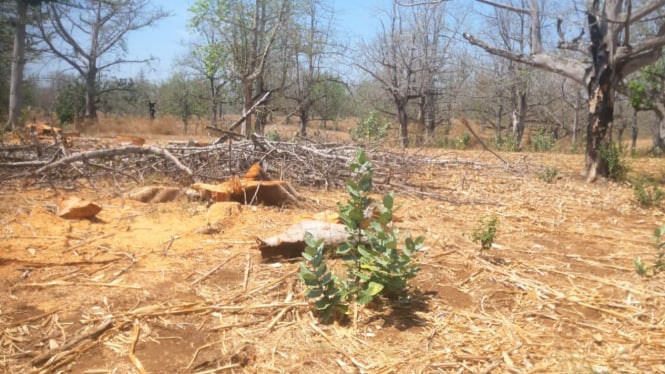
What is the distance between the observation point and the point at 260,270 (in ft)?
9.69

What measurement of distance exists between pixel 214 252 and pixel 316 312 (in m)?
1.12

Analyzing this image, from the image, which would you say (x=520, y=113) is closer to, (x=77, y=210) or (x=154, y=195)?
(x=154, y=195)

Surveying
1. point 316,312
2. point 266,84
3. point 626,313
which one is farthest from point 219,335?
point 266,84

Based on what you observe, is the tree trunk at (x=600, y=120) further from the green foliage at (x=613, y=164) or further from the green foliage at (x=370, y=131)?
the green foliage at (x=370, y=131)

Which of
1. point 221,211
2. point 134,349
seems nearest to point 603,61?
point 221,211

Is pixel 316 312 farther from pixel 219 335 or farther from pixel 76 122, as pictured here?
pixel 76 122

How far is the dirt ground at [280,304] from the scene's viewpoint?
1990 mm

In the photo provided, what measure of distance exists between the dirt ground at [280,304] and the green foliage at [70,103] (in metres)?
17.3

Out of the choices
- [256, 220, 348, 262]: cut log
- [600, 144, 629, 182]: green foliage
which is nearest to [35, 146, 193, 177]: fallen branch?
[256, 220, 348, 262]: cut log

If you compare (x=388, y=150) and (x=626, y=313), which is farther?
(x=388, y=150)

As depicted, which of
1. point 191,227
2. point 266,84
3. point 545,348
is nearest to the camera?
point 545,348

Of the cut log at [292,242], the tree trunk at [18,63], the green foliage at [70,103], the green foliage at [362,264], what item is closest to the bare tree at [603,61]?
the cut log at [292,242]

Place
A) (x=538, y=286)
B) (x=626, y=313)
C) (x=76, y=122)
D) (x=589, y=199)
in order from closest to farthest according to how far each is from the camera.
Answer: (x=626, y=313)
(x=538, y=286)
(x=589, y=199)
(x=76, y=122)

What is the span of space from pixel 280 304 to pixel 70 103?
21834 mm
